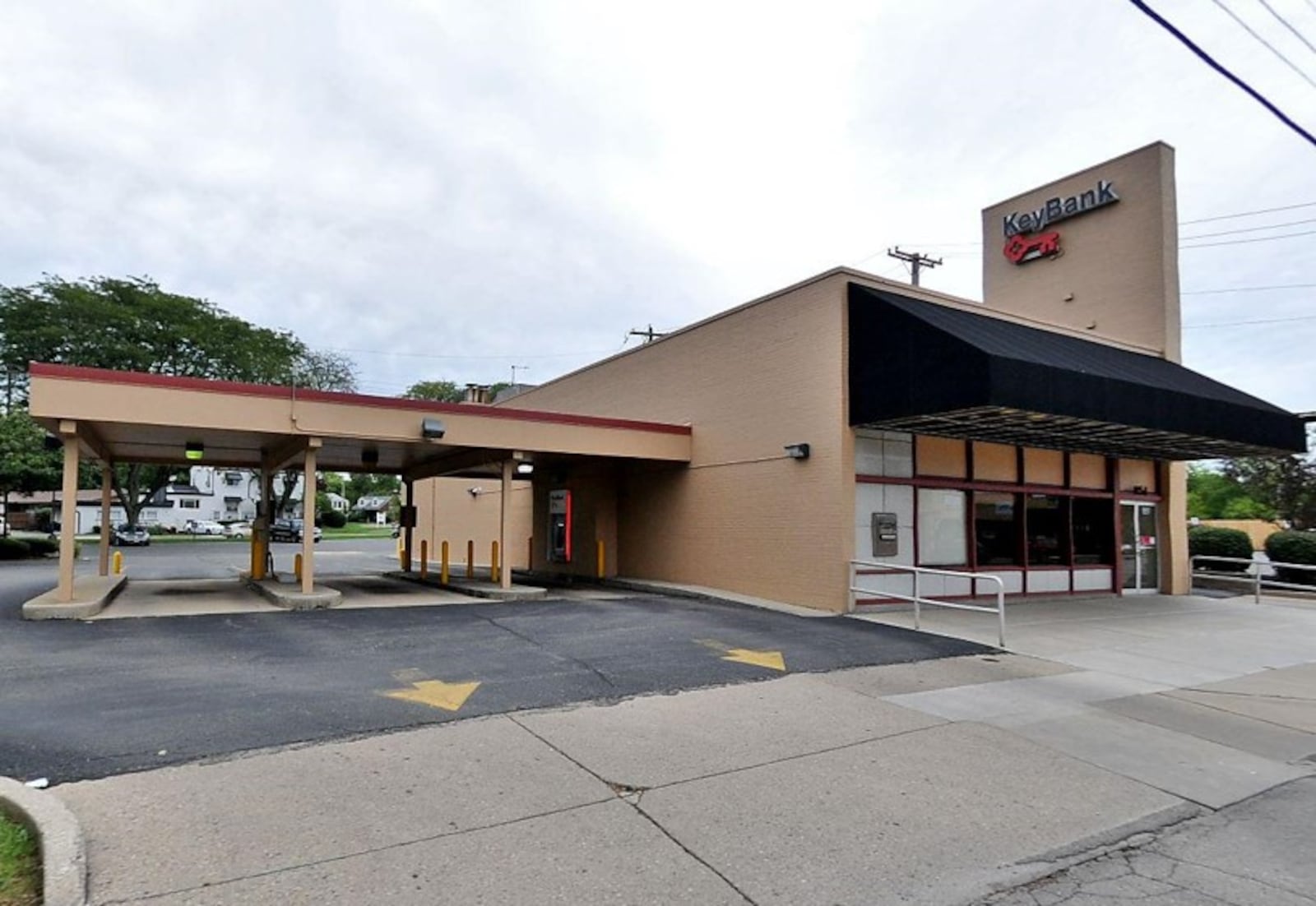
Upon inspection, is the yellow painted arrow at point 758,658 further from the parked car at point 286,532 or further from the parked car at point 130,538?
the parked car at point 286,532

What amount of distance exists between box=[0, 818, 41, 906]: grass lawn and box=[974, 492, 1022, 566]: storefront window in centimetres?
1439

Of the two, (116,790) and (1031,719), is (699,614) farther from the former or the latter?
(116,790)

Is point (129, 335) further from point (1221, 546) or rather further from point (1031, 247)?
point (1221, 546)

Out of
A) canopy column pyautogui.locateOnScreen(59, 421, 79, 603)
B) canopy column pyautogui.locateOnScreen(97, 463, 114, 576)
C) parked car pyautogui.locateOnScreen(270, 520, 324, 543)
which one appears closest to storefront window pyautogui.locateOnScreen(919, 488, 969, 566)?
canopy column pyautogui.locateOnScreen(59, 421, 79, 603)

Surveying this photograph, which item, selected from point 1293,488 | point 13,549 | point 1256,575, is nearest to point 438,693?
point 1256,575

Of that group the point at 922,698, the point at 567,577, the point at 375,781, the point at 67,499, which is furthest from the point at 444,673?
the point at 567,577

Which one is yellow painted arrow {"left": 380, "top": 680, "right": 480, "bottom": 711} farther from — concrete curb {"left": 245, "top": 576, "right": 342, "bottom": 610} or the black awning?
the black awning

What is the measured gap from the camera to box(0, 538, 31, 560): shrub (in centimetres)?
2630

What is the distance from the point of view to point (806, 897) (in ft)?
12.5

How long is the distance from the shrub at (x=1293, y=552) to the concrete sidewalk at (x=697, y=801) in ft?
50.4

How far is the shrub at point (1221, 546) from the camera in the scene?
21.7 meters

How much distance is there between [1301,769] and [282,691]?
8.18m

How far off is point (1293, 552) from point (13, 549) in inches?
1472

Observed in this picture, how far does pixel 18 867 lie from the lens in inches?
147
